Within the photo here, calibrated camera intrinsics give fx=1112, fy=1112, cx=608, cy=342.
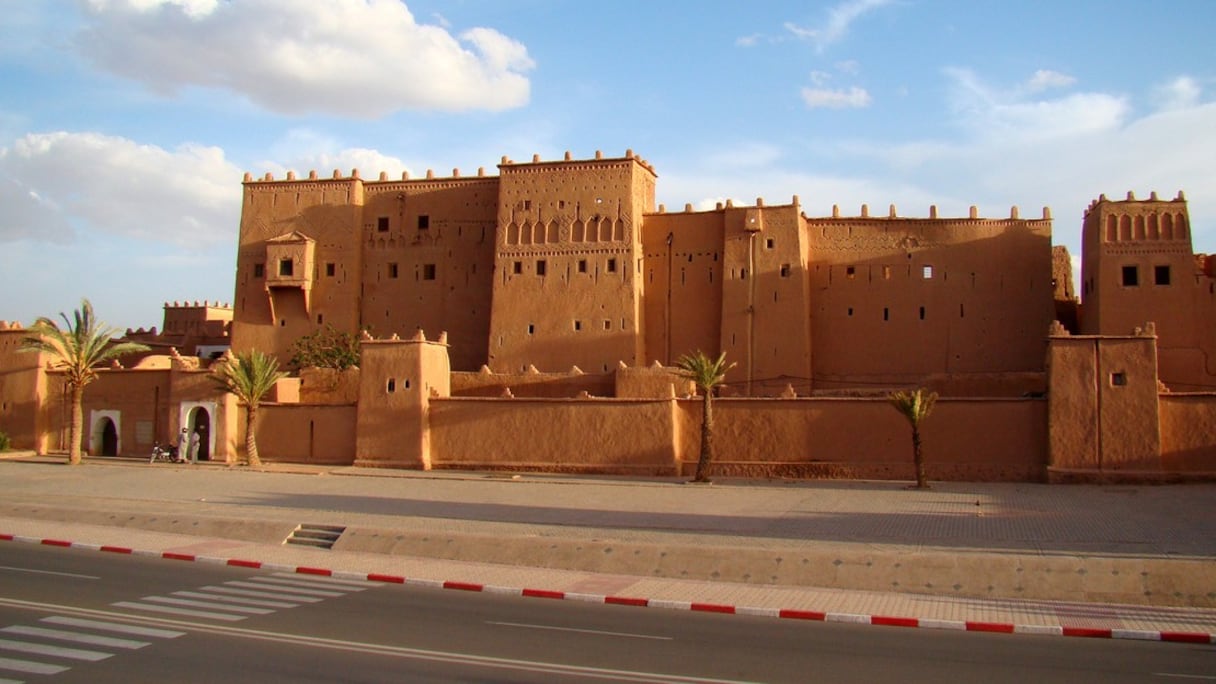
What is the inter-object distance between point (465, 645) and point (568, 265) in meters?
32.5

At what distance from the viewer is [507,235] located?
43.8 metres

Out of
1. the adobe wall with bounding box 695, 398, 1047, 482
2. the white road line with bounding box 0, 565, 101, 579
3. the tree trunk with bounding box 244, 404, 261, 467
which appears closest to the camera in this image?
the white road line with bounding box 0, 565, 101, 579

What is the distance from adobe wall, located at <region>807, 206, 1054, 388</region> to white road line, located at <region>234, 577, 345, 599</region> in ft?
93.0

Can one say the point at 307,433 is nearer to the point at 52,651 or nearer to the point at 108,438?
the point at 108,438

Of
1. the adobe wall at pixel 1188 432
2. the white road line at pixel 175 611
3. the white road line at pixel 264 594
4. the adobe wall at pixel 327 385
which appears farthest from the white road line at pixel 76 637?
the adobe wall at pixel 327 385

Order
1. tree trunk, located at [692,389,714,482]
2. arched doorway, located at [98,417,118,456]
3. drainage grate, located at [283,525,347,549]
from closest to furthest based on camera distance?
drainage grate, located at [283,525,347,549], tree trunk, located at [692,389,714,482], arched doorway, located at [98,417,118,456]

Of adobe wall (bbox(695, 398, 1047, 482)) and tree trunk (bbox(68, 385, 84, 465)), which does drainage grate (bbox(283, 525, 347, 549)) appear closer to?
adobe wall (bbox(695, 398, 1047, 482))

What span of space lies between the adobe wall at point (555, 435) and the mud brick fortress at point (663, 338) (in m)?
0.06

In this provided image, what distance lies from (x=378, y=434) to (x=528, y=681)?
2291 cm

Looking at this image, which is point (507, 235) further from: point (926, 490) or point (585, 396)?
point (926, 490)

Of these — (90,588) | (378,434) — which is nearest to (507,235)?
(378,434)

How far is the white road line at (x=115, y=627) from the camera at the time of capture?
37.9 ft

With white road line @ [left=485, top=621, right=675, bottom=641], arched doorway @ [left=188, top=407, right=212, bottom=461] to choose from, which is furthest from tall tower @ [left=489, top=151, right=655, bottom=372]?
white road line @ [left=485, top=621, right=675, bottom=641]

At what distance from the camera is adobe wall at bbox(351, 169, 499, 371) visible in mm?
45219
